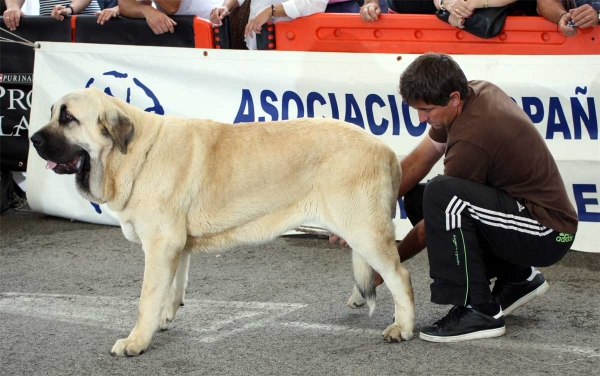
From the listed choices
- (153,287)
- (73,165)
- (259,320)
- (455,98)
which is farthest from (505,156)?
(73,165)

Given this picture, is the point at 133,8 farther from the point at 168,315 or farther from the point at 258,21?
the point at 168,315

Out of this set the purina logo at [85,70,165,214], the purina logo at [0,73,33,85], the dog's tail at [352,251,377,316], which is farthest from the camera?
the purina logo at [0,73,33,85]

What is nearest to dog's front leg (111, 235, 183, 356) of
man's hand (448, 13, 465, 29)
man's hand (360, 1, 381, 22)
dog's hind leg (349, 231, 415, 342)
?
dog's hind leg (349, 231, 415, 342)

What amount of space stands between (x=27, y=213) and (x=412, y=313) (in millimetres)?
4169

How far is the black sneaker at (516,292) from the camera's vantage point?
14.3 ft

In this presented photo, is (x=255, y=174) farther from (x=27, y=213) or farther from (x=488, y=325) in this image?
(x=27, y=213)

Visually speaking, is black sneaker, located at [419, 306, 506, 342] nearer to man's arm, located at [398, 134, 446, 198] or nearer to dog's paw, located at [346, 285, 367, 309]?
dog's paw, located at [346, 285, 367, 309]

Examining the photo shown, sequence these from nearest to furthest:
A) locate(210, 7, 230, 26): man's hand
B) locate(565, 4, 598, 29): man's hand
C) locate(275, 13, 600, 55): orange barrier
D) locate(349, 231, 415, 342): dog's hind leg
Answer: locate(349, 231, 415, 342): dog's hind leg → locate(565, 4, 598, 29): man's hand → locate(275, 13, 600, 55): orange barrier → locate(210, 7, 230, 26): man's hand

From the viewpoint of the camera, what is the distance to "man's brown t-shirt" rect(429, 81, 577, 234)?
388cm

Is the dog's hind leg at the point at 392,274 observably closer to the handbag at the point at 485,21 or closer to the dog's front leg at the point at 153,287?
the dog's front leg at the point at 153,287

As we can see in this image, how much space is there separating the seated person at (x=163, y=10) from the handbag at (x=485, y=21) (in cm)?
196

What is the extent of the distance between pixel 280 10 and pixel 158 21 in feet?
3.24

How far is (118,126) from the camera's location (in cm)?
383

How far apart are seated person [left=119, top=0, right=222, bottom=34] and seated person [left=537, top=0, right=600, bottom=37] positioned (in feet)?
8.56
